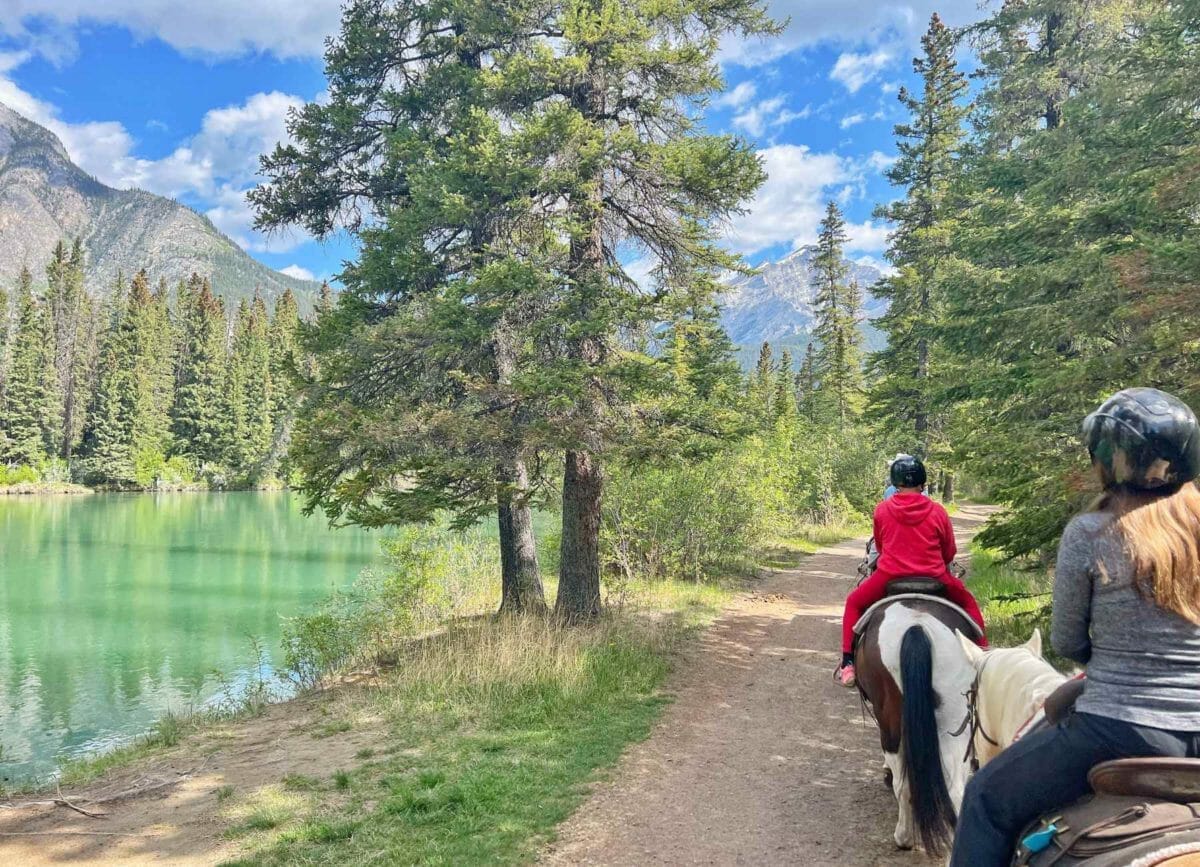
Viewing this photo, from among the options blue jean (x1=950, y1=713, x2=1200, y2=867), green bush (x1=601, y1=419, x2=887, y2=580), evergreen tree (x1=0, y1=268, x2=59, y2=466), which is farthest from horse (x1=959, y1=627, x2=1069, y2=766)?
evergreen tree (x1=0, y1=268, x2=59, y2=466)

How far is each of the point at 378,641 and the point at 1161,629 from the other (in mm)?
10477

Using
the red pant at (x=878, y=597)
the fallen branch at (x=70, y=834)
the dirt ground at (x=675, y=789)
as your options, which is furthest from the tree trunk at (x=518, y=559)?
the red pant at (x=878, y=597)

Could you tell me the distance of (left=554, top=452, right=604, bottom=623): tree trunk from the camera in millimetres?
10250

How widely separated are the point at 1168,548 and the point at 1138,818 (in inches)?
29.3

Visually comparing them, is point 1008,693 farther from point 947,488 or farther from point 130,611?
point 947,488

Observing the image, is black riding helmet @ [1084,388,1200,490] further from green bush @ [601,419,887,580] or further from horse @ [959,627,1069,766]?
green bush @ [601,419,887,580]

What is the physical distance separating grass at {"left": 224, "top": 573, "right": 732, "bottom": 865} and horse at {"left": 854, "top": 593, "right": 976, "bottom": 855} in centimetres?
244

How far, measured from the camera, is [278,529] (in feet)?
129

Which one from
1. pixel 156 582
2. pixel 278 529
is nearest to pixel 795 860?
pixel 156 582

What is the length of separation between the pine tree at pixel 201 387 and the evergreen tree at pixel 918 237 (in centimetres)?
6023

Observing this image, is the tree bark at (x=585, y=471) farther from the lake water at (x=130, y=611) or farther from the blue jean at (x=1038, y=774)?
the blue jean at (x=1038, y=774)

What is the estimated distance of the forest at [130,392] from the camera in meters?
59.2

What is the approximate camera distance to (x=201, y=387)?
6762 cm

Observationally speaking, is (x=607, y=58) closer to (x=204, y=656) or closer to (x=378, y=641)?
(x=378, y=641)
